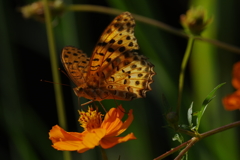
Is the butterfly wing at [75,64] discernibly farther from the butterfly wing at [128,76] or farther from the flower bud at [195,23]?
the flower bud at [195,23]

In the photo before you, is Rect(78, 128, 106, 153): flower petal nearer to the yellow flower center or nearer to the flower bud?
the yellow flower center

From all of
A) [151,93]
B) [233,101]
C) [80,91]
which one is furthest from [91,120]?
[151,93]

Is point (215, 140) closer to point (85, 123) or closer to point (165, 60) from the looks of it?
point (165, 60)

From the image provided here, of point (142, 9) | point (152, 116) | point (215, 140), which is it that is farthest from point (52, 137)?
point (152, 116)

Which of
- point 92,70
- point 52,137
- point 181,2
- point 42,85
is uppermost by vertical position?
point 181,2

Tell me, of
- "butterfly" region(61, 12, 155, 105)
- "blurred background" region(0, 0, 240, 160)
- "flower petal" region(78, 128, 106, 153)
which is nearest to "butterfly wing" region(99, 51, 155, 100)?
"butterfly" region(61, 12, 155, 105)
